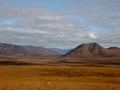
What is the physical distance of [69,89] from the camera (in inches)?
1234

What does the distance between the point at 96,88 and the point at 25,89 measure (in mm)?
8609

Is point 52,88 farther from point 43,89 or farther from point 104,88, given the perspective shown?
point 104,88

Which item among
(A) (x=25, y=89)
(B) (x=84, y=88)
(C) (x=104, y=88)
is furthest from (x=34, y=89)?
(C) (x=104, y=88)

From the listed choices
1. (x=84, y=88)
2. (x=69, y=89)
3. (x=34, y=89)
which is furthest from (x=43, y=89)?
(x=84, y=88)

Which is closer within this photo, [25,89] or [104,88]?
[25,89]

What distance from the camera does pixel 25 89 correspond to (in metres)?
30.5

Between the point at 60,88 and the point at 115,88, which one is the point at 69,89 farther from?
the point at 115,88

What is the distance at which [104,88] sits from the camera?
107ft

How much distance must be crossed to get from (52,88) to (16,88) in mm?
4266

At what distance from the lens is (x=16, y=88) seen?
31.4 meters

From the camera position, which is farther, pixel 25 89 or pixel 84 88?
pixel 84 88

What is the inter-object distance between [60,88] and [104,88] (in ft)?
17.6

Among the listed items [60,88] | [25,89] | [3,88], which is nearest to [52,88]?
[60,88]

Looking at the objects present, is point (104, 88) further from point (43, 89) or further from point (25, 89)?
point (25, 89)
